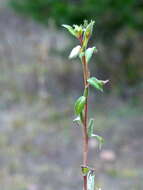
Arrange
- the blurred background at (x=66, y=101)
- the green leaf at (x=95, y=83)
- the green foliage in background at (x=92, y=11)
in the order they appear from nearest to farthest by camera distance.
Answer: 1. the green leaf at (x=95, y=83)
2. the blurred background at (x=66, y=101)
3. the green foliage in background at (x=92, y=11)

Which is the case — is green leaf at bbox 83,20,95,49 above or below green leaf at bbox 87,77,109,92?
above

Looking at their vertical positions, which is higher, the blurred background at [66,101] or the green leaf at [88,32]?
the blurred background at [66,101]

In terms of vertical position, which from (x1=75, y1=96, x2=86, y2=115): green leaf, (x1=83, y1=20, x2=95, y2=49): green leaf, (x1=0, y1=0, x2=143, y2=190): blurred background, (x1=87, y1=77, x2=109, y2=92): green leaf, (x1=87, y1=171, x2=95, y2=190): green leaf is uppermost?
(x1=0, y1=0, x2=143, y2=190): blurred background

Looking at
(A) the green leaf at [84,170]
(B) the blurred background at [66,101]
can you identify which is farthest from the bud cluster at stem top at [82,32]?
Result: (B) the blurred background at [66,101]

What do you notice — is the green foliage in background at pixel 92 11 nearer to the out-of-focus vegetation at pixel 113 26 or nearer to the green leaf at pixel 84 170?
the out-of-focus vegetation at pixel 113 26

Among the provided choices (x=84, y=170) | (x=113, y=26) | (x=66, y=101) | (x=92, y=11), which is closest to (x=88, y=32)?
(x=84, y=170)

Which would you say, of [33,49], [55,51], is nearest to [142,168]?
[55,51]

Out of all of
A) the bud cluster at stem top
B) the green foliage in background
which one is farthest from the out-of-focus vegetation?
the bud cluster at stem top

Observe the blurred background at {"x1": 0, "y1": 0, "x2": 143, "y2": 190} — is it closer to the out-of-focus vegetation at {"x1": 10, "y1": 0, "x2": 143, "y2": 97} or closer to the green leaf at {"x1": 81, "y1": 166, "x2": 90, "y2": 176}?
the out-of-focus vegetation at {"x1": 10, "y1": 0, "x2": 143, "y2": 97}

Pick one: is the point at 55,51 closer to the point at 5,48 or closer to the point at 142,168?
the point at 5,48
